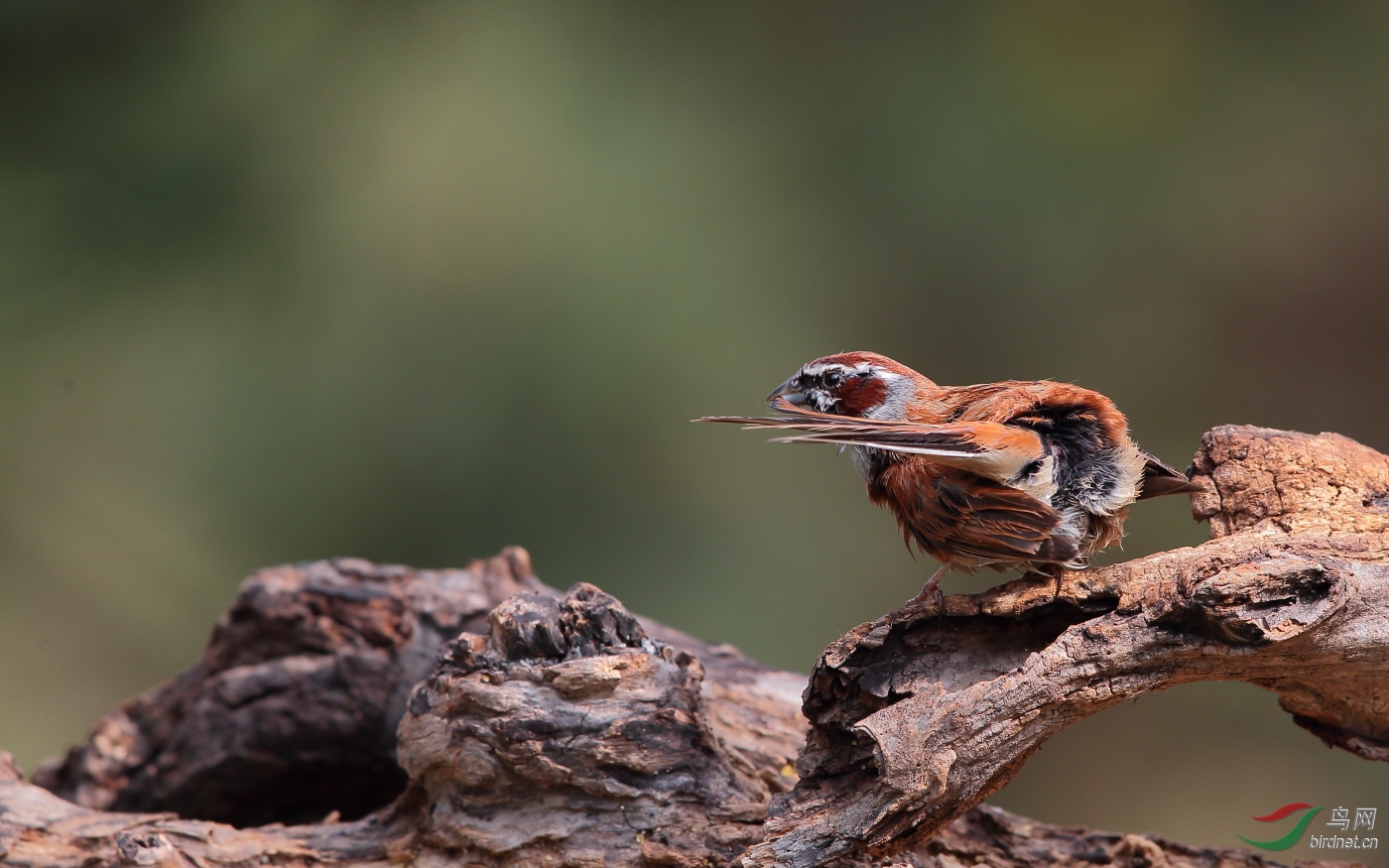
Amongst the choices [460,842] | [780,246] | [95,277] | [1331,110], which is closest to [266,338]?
[95,277]

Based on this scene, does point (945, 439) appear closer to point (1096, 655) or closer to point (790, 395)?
point (1096, 655)

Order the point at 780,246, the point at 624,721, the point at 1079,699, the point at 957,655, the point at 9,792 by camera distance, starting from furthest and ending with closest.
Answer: the point at 780,246, the point at 9,792, the point at 624,721, the point at 957,655, the point at 1079,699

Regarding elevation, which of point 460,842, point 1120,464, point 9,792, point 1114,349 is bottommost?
point 460,842

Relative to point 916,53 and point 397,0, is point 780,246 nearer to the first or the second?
point 916,53

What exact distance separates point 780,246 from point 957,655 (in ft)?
11.0

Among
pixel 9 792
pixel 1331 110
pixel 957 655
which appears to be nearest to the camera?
pixel 957 655

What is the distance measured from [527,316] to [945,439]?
10.5 ft

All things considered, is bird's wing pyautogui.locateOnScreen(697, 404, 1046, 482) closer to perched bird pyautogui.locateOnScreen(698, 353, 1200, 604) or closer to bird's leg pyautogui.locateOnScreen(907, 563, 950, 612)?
perched bird pyautogui.locateOnScreen(698, 353, 1200, 604)

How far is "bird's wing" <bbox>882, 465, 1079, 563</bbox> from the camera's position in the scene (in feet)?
6.19

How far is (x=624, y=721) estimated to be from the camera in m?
2.24

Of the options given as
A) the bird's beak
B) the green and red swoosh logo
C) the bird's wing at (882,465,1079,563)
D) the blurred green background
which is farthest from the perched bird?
the blurred green background

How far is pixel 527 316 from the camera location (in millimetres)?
4785

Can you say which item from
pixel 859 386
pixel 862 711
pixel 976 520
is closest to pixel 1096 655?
pixel 976 520

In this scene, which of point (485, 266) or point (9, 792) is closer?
point (9, 792)
